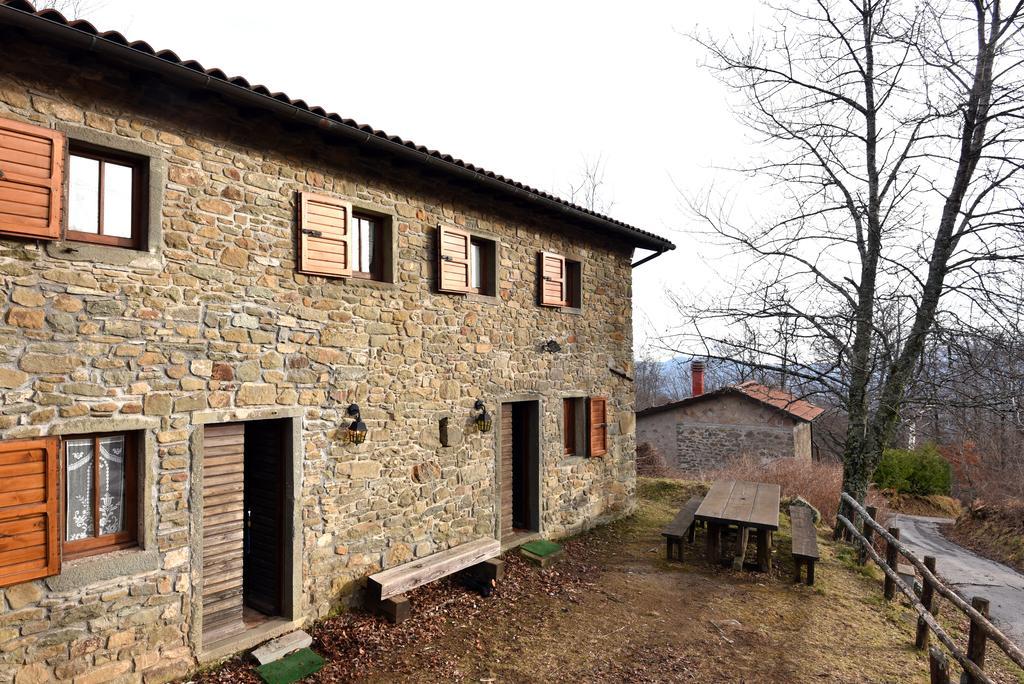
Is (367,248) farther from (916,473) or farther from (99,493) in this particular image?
(916,473)

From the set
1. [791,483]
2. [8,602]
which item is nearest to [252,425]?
[8,602]

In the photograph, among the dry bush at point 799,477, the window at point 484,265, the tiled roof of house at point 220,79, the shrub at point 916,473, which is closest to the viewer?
the tiled roof of house at point 220,79

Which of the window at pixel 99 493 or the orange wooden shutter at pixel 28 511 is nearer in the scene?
the orange wooden shutter at pixel 28 511

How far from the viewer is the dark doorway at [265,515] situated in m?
5.40

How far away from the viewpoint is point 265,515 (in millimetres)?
5539

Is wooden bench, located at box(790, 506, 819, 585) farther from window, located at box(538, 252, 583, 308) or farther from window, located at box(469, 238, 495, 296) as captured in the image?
window, located at box(469, 238, 495, 296)

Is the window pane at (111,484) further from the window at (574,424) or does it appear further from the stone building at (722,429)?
the stone building at (722,429)

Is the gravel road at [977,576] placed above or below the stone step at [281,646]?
below

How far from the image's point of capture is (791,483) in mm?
13469

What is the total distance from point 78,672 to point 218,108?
4.58 metres

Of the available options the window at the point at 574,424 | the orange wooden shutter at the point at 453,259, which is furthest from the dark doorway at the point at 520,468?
the orange wooden shutter at the point at 453,259

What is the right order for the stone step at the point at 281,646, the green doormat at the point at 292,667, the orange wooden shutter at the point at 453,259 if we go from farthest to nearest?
the orange wooden shutter at the point at 453,259
the stone step at the point at 281,646
the green doormat at the point at 292,667

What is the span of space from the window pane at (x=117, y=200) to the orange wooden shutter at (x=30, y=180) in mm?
342

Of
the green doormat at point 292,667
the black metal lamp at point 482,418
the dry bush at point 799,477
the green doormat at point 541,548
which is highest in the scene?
the black metal lamp at point 482,418
